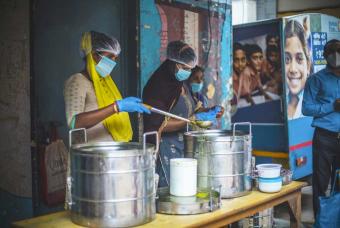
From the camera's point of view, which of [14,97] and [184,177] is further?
[14,97]

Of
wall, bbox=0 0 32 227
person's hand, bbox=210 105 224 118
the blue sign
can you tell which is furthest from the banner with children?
wall, bbox=0 0 32 227

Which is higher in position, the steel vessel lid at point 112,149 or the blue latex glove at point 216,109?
the blue latex glove at point 216,109

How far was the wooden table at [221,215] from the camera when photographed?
103 inches

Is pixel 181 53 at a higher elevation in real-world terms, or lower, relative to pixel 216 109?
higher

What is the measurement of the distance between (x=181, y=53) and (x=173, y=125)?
0.67 m

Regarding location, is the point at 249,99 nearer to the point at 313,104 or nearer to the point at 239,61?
the point at 239,61

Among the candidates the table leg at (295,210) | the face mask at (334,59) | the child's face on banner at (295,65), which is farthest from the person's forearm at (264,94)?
the table leg at (295,210)

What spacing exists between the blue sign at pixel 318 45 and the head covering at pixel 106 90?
3.29 meters

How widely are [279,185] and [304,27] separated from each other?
10.1 feet

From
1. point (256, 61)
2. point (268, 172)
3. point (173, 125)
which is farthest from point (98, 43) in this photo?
point (256, 61)

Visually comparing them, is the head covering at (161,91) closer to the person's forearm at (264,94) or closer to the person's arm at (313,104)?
the person's arm at (313,104)

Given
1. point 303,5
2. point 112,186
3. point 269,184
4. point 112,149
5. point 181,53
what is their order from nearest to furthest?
point 112,186 → point 112,149 → point 269,184 → point 181,53 → point 303,5

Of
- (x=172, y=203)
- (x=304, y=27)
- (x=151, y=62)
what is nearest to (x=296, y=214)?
(x=172, y=203)

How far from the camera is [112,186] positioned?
2381 mm
